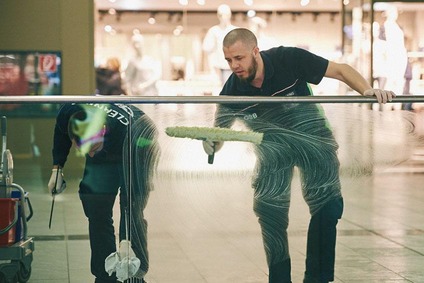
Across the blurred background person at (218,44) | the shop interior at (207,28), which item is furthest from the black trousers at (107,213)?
the blurred background person at (218,44)

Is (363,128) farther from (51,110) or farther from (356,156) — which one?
(51,110)

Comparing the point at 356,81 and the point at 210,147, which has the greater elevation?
the point at 356,81

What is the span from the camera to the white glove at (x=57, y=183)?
593 centimetres

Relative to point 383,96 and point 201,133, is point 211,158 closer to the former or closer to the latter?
point 201,133

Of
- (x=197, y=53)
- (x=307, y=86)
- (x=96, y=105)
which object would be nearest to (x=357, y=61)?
(x=197, y=53)

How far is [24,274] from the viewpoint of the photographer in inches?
235

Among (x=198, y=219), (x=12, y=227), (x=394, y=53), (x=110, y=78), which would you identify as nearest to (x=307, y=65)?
(x=198, y=219)

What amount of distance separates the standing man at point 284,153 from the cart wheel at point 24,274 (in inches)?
51.0

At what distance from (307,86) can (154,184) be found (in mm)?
1239

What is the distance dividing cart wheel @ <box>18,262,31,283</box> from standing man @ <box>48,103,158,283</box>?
1.26 ft

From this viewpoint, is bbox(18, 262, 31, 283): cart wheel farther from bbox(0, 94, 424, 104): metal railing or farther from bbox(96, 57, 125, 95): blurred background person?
bbox(96, 57, 125, 95): blurred background person

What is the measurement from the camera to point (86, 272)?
5988 mm

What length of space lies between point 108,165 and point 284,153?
107cm

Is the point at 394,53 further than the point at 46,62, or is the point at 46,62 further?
the point at 394,53
